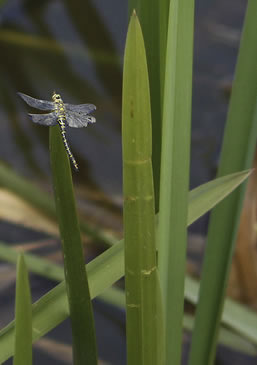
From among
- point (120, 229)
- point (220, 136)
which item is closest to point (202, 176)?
point (220, 136)

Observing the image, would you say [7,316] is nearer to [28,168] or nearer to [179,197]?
[28,168]

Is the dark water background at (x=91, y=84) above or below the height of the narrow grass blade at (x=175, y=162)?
below

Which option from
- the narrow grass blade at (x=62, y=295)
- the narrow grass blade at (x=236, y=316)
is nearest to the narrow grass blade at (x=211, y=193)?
the narrow grass blade at (x=62, y=295)

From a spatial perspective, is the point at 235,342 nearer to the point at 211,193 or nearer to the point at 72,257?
the point at 211,193

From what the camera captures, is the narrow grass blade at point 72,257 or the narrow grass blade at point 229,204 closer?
the narrow grass blade at point 72,257

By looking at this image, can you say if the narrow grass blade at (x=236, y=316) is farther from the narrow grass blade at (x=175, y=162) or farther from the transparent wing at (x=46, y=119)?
the transparent wing at (x=46, y=119)

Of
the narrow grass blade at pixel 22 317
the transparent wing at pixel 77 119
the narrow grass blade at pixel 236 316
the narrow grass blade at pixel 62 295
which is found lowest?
the narrow grass blade at pixel 236 316

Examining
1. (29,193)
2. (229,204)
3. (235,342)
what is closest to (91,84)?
(29,193)
